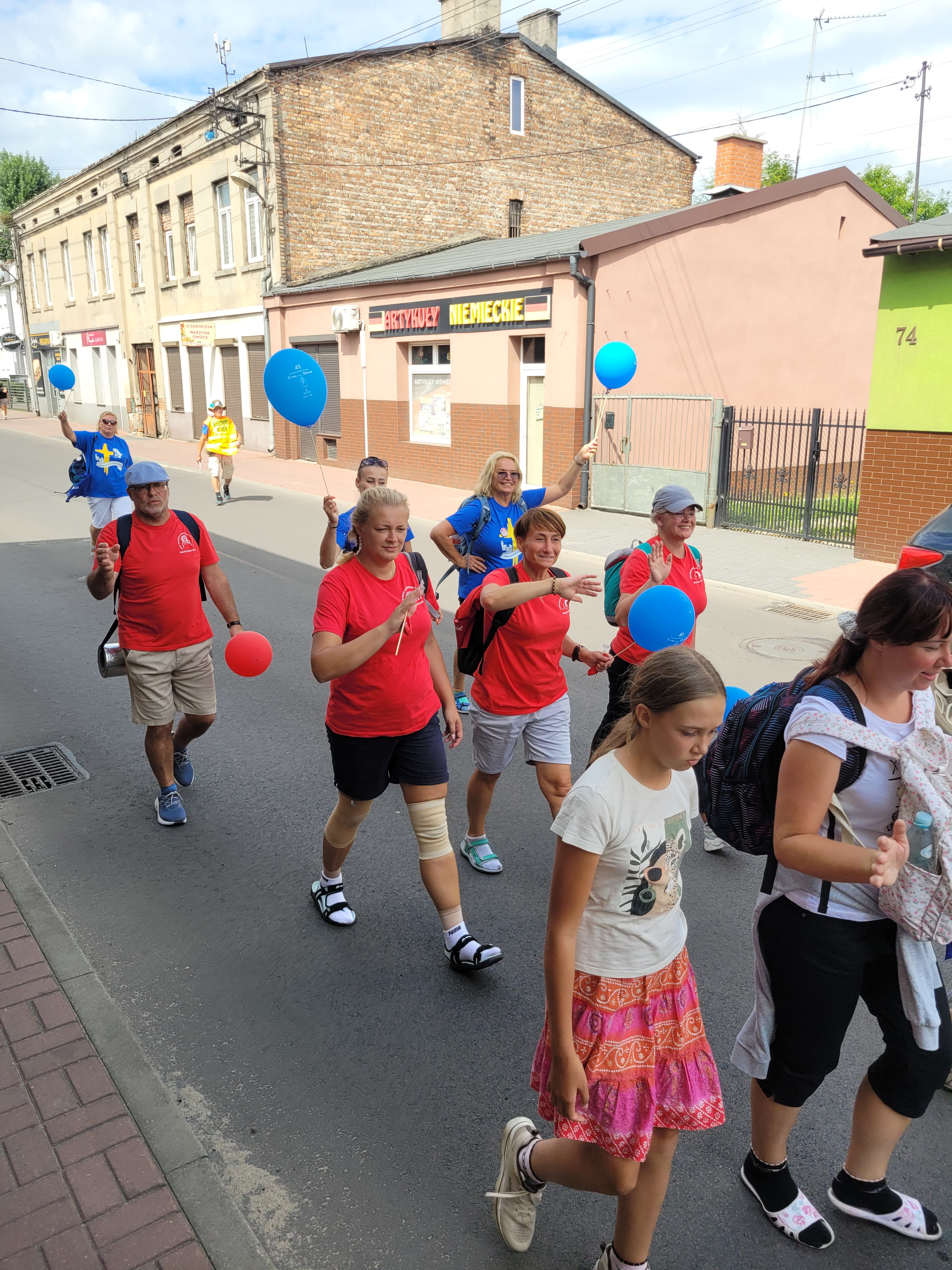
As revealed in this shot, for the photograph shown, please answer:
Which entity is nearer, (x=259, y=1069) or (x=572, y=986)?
(x=572, y=986)

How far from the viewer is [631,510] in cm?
1625

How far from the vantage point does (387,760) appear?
12.6 feet

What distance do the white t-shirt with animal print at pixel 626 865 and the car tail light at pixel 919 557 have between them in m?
3.87

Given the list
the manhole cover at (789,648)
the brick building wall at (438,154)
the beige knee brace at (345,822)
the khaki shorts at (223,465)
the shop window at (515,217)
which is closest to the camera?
the beige knee brace at (345,822)

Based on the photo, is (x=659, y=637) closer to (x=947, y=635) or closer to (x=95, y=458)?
(x=947, y=635)

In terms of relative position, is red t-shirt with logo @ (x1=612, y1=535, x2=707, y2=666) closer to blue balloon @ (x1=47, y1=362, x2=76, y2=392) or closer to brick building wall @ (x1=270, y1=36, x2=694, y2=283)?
blue balloon @ (x1=47, y1=362, x2=76, y2=392)

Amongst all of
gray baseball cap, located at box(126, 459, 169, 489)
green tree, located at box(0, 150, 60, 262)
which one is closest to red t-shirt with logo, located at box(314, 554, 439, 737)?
gray baseball cap, located at box(126, 459, 169, 489)

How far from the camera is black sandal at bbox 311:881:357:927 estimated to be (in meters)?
4.20

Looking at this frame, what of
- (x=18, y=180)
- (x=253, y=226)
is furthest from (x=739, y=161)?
(x=18, y=180)

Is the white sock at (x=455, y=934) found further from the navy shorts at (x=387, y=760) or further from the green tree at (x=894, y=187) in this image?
the green tree at (x=894, y=187)

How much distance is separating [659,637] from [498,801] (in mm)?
2037

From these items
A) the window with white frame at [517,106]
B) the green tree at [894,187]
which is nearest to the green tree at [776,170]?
the green tree at [894,187]

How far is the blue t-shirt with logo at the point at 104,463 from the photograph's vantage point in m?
10.3

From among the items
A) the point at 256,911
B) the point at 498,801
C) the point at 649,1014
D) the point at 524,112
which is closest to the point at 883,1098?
the point at 649,1014
